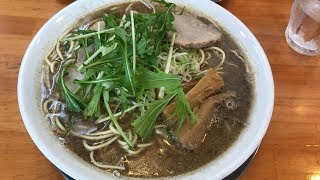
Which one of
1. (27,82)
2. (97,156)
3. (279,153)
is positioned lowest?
(279,153)

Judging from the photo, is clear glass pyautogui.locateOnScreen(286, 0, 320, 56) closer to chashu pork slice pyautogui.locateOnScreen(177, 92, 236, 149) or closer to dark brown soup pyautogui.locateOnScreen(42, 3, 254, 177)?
dark brown soup pyautogui.locateOnScreen(42, 3, 254, 177)

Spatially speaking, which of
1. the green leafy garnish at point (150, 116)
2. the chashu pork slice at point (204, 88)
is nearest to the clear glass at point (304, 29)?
the chashu pork slice at point (204, 88)

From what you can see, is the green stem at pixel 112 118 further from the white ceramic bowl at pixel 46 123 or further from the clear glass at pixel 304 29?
the clear glass at pixel 304 29

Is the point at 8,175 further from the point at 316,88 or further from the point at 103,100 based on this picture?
the point at 316,88

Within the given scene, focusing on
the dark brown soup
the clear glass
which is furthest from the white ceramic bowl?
the clear glass

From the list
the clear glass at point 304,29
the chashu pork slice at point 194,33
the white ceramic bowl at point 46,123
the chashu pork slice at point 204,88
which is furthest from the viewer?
the clear glass at point 304,29

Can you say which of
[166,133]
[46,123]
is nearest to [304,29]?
[166,133]

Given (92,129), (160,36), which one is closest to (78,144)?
(92,129)
